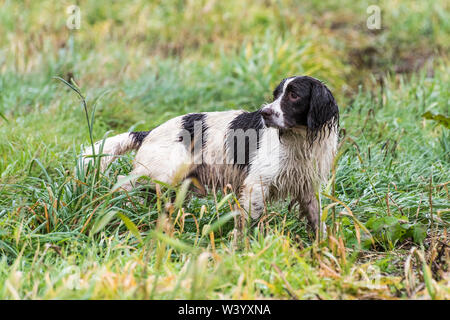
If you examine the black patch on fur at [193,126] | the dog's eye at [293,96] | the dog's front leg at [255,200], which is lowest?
the dog's front leg at [255,200]

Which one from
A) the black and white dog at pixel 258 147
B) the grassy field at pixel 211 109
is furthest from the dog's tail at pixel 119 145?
the grassy field at pixel 211 109

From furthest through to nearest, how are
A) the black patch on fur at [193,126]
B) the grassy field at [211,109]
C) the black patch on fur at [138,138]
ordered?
the black patch on fur at [138,138], the black patch on fur at [193,126], the grassy field at [211,109]

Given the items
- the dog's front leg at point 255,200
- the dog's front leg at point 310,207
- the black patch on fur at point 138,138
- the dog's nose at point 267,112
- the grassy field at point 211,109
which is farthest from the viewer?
the black patch on fur at point 138,138

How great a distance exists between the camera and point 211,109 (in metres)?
6.26

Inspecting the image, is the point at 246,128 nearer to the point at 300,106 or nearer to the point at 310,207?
the point at 300,106

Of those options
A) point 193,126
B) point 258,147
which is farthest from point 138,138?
point 258,147

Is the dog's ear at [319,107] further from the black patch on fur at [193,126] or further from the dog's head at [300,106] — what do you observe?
the black patch on fur at [193,126]

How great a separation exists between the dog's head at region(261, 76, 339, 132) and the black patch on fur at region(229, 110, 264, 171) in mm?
343

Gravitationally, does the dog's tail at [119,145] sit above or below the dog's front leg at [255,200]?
above

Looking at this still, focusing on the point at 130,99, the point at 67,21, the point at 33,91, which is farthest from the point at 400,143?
the point at 67,21

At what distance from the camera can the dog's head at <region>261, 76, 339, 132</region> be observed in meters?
3.55

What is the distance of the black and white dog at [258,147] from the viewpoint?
358 centimetres

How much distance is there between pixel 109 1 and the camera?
9.21m

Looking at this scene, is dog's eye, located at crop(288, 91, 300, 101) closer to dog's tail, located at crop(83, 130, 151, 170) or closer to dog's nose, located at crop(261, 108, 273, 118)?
dog's nose, located at crop(261, 108, 273, 118)
